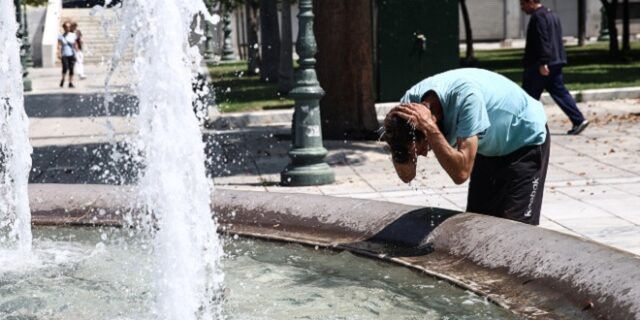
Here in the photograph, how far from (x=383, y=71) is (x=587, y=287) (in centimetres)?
1404

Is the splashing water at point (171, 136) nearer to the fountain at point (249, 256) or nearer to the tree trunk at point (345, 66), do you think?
the fountain at point (249, 256)

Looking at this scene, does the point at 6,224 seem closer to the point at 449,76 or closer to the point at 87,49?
the point at 449,76

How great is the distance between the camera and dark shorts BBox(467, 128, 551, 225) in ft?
19.5

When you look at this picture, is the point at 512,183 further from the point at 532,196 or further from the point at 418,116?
the point at 418,116

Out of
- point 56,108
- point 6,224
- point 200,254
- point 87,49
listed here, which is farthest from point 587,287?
point 87,49

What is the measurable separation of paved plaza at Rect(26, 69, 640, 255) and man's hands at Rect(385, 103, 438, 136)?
7.68 feet

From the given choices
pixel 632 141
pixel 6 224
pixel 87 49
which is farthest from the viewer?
pixel 87 49

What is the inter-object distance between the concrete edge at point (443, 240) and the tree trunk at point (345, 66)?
23.9ft

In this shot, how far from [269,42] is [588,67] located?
7.30 meters

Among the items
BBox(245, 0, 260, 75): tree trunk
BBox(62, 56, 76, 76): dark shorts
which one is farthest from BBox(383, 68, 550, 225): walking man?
BBox(245, 0, 260, 75): tree trunk

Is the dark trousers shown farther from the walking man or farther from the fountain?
the walking man

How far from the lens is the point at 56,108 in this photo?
2230 cm

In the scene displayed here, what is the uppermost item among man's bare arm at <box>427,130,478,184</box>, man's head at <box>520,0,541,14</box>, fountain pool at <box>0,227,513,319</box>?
man's head at <box>520,0,541,14</box>

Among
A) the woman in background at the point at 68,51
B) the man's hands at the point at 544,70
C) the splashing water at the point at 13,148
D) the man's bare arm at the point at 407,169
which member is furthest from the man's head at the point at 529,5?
the woman in background at the point at 68,51
